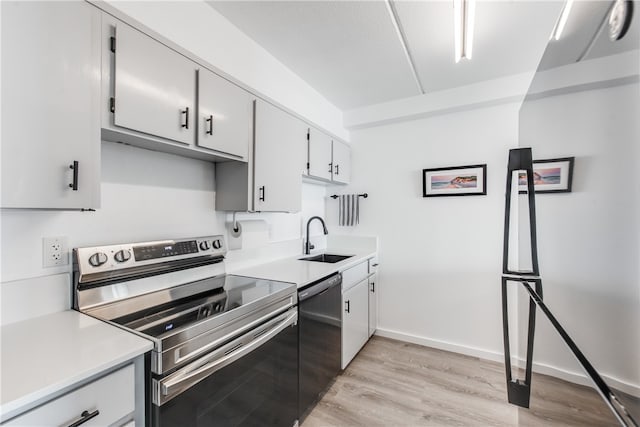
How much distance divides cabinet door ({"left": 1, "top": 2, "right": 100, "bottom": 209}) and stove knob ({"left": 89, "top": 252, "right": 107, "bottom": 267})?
0.32m

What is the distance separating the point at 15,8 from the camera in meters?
0.87

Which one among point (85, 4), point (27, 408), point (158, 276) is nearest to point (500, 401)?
point (158, 276)

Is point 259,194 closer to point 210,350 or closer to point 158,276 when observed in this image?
point 158,276

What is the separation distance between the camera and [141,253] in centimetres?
141

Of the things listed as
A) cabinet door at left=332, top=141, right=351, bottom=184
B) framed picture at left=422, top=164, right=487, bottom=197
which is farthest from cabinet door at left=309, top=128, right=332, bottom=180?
framed picture at left=422, top=164, right=487, bottom=197

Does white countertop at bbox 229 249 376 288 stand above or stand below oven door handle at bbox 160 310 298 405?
above

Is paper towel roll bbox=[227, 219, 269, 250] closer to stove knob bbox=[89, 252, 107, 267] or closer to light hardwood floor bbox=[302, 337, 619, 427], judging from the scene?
stove knob bbox=[89, 252, 107, 267]

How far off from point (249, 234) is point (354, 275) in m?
0.99

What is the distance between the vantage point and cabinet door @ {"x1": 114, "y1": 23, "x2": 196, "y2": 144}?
3.72ft

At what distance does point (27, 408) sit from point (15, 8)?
1166mm

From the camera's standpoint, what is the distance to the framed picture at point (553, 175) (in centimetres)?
90

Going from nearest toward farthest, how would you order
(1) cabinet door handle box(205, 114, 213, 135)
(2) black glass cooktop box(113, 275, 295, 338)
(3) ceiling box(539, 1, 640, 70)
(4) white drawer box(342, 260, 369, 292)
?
(3) ceiling box(539, 1, 640, 70)
(2) black glass cooktop box(113, 275, 295, 338)
(1) cabinet door handle box(205, 114, 213, 135)
(4) white drawer box(342, 260, 369, 292)

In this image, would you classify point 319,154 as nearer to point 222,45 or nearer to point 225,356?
point 222,45

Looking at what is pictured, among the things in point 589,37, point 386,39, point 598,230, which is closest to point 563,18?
point 589,37
